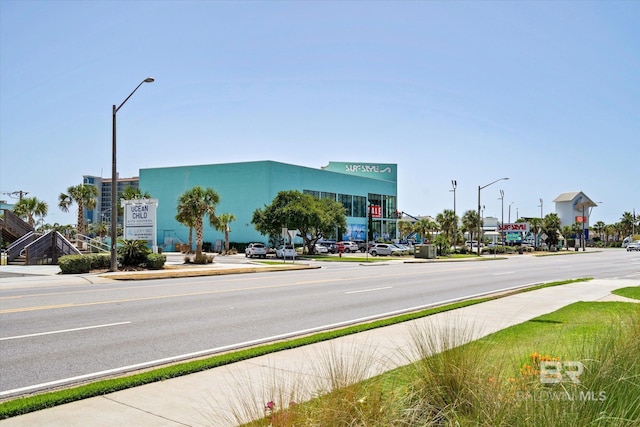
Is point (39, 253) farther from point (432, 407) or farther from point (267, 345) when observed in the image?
point (432, 407)

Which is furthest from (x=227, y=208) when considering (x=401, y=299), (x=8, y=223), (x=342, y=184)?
(x=401, y=299)

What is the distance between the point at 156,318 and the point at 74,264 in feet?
57.2

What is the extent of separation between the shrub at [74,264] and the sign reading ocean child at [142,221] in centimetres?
692

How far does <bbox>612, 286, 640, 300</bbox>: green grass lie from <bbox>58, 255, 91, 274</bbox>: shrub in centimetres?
2420

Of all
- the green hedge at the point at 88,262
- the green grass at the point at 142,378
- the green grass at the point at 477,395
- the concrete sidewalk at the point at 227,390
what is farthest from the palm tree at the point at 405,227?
the green grass at the point at 477,395

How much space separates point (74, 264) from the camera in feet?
90.6

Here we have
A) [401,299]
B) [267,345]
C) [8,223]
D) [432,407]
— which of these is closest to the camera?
[432,407]

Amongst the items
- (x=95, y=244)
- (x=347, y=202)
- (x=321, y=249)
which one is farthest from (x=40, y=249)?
(x=347, y=202)

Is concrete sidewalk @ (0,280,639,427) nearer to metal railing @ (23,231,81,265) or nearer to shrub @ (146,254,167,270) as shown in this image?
shrub @ (146,254,167,270)

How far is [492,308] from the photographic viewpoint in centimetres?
1409

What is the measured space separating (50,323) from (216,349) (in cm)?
468

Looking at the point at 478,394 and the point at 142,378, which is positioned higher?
the point at 478,394

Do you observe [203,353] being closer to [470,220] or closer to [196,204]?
[196,204]

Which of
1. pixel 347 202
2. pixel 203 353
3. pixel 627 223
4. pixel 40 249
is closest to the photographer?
pixel 203 353
